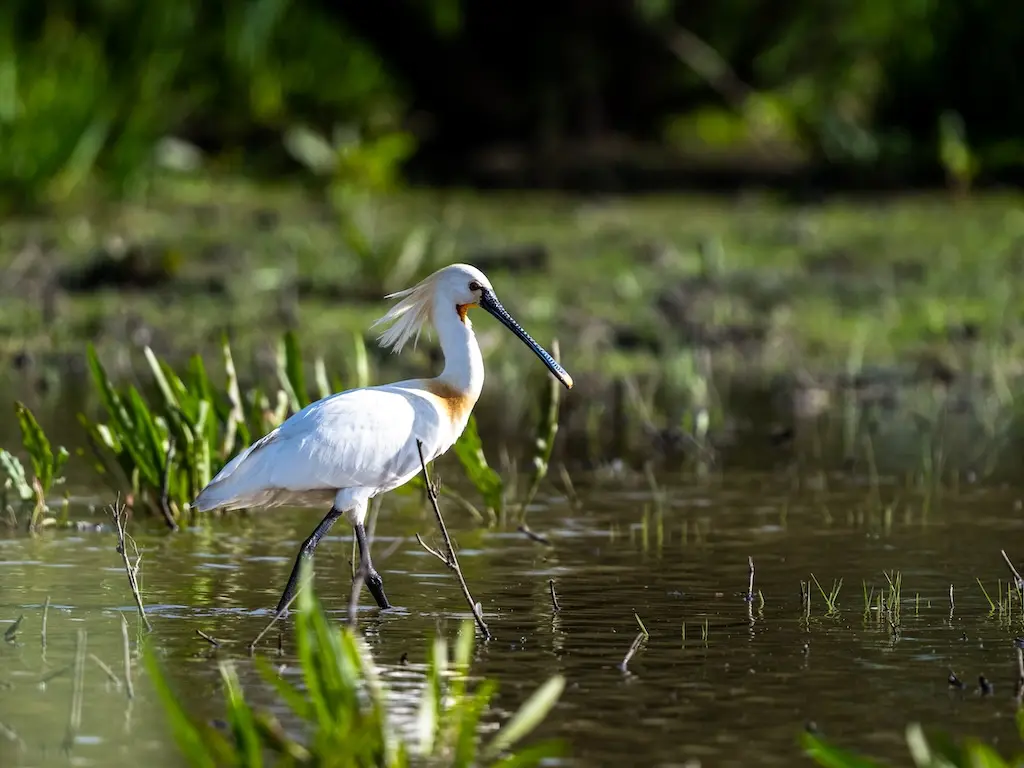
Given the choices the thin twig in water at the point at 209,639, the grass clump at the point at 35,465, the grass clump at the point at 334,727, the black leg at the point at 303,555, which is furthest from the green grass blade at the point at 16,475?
the grass clump at the point at 334,727

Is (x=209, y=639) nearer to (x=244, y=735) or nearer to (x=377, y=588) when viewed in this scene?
(x=377, y=588)

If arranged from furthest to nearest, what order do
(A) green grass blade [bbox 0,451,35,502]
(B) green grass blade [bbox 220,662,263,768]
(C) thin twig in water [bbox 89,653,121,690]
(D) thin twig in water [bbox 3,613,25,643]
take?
(A) green grass blade [bbox 0,451,35,502] < (D) thin twig in water [bbox 3,613,25,643] < (C) thin twig in water [bbox 89,653,121,690] < (B) green grass blade [bbox 220,662,263,768]

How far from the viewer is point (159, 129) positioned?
18.0m

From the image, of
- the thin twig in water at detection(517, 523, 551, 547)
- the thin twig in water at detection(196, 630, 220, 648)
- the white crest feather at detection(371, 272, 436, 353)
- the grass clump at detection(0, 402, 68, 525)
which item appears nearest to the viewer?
the thin twig in water at detection(196, 630, 220, 648)

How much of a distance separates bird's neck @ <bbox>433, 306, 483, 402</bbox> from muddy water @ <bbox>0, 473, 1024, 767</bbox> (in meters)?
0.68

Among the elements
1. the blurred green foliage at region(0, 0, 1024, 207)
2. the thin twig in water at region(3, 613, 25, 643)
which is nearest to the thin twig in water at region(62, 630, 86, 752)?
the thin twig in water at region(3, 613, 25, 643)

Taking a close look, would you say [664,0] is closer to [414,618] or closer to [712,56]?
[712,56]

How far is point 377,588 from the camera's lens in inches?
289

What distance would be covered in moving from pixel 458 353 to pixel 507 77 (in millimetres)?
11645

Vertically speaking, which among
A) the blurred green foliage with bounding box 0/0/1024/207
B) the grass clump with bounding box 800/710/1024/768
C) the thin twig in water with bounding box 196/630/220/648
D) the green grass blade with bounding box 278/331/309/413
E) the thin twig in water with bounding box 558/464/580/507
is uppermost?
the blurred green foliage with bounding box 0/0/1024/207

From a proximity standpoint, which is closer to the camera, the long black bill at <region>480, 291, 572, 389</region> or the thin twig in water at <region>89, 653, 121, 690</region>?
the thin twig in water at <region>89, 653, 121, 690</region>

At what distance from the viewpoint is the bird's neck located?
7.91m

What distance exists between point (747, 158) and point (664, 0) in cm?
154

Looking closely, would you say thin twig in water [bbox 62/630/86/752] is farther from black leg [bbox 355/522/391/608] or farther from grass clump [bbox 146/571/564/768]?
black leg [bbox 355/522/391/608]
